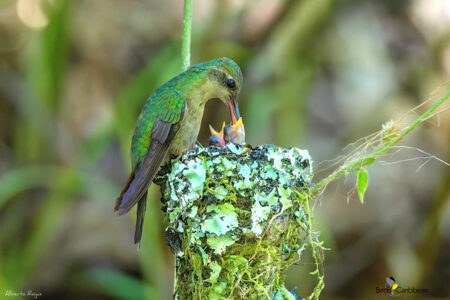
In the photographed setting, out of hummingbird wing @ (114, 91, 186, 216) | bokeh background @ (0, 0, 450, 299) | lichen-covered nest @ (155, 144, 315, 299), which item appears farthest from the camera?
bokeh background @ (0, 0, 450, 299)

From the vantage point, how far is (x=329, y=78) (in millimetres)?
7496

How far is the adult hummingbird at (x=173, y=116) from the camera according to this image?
3023mm

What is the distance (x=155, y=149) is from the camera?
10.1 ft

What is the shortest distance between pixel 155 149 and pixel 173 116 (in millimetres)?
224

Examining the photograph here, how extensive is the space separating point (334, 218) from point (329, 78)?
1.79 meters

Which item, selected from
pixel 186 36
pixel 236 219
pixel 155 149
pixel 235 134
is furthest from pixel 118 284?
pixel 186 36

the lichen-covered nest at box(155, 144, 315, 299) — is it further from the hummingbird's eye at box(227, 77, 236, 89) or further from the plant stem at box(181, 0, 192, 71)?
the hummingbird's eye at box(227, 77, 236, 89)

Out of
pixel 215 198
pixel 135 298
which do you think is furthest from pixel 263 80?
pixel 215 198

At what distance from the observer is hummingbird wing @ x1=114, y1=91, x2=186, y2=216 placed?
283cm

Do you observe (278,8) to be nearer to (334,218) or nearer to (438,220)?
(438,220)

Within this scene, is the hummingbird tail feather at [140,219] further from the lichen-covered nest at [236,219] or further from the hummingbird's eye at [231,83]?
the hummingbird's eye at [231,83]

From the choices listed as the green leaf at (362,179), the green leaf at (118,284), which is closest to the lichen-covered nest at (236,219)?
the green leaf at (362,179)

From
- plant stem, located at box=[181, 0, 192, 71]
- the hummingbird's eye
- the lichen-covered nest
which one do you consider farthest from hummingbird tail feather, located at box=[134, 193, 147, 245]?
the hummingbird's eye

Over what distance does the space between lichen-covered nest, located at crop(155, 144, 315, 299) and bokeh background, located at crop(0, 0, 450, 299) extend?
1.44 meters
